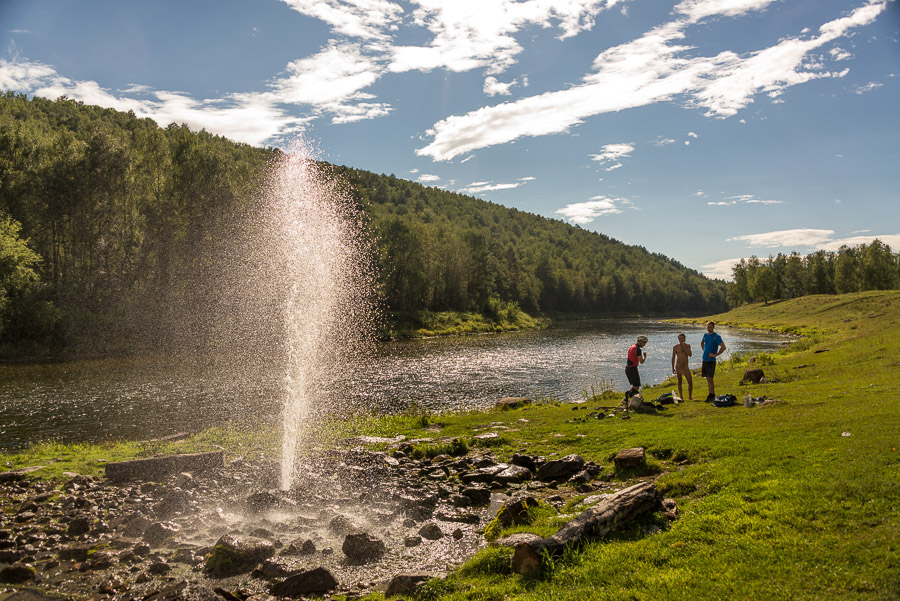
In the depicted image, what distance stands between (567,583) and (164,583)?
902 cm

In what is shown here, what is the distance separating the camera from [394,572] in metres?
11.3

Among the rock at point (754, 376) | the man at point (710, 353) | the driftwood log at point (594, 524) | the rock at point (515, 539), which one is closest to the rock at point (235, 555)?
the rock at point (515, 539)

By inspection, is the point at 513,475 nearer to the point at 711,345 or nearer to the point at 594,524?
the point at 594,524

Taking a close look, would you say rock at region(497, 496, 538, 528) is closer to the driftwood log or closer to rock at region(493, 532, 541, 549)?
rock at region(493, 532, 541, 549)

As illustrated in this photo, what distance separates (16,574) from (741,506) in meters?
16.4

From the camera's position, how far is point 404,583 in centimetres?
1005

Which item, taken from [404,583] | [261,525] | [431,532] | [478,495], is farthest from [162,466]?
[404,583]

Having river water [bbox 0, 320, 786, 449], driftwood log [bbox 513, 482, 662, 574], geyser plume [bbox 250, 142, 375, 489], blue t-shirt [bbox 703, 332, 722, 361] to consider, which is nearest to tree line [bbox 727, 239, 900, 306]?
river water [bbox 0, 320, 786, 449]

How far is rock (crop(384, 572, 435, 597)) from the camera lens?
995 centimetres

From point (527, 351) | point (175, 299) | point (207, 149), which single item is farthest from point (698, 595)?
point (207, 149)

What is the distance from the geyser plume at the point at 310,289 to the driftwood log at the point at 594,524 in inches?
422

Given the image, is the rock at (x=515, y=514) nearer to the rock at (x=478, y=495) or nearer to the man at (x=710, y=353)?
the rock at (x=478, y=495)

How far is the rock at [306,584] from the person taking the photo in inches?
412

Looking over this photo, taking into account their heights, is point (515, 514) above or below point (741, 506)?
below
